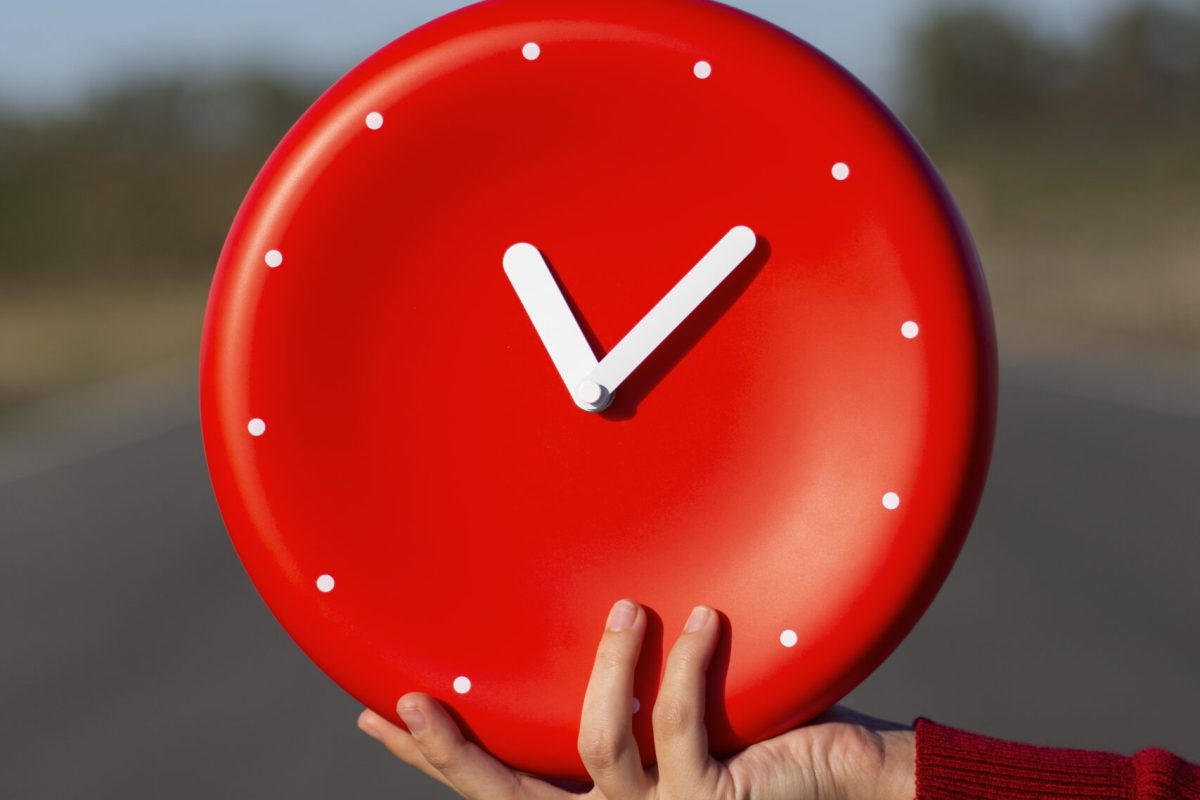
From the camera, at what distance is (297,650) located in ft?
23.8

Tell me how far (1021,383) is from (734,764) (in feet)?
46.0

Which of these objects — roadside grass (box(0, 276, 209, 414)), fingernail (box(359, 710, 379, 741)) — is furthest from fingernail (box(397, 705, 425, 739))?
roadside grass (box(0, 276, 209, 414))

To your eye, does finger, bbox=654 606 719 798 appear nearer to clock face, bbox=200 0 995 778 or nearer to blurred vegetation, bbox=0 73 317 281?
clock face, bbox=200 0 995 778

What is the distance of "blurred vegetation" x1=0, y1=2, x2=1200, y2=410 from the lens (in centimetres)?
2389

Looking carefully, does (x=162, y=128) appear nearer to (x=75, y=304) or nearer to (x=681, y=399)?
(x=75, y=304)

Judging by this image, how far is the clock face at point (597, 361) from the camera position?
1.96 meters

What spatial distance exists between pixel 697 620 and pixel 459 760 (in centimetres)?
36

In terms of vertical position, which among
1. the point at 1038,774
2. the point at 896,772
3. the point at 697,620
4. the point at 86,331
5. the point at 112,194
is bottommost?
the point at 697,620

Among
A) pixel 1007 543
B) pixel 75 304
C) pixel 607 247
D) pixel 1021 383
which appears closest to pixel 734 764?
pixel 607 247

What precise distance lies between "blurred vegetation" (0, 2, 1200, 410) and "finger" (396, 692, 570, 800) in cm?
1478

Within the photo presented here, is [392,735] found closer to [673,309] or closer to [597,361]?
[597,361]

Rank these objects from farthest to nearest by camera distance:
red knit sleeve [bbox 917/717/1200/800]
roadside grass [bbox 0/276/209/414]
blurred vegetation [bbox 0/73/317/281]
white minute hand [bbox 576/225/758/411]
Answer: blurred vegetation [bbox 0/73/317/281]
roadside grass [bbox 0/276/209/414]
red knit sleeve [bbox 917/717/1200/800]
white minute hand [bbox 576/225/758/411]

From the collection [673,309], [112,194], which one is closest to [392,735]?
[673,309]

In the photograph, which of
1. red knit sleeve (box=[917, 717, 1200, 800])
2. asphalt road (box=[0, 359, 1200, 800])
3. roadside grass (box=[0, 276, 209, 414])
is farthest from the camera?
roadside grass (box=[0, 276, 209, 414])
